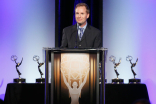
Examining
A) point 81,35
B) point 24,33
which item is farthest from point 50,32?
point 81,35

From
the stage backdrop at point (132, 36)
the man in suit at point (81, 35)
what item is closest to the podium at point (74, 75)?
the man in suit at point (81, 35)

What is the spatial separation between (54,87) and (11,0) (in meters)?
3.25

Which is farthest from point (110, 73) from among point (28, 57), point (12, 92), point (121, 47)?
point (12, 92)

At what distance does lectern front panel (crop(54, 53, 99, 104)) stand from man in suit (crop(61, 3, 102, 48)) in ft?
0.96

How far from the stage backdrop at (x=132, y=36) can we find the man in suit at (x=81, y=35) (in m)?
2.22

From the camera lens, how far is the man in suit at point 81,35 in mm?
1971

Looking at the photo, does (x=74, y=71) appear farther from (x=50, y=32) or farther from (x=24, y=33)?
(x=24, y=33)

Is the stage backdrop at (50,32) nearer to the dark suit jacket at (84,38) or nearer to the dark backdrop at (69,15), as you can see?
the dark backdrop at (69,15)

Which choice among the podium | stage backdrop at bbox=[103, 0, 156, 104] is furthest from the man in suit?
stage backdrop at bbox=[103, 0, 156, 104]

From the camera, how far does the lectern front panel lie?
165cm

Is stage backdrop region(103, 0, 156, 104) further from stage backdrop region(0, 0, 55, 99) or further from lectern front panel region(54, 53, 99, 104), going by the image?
lectern front panel region(54, 53, 99, 104)

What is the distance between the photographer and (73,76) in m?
1.65

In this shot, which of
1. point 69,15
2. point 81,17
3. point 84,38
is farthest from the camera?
point 69,15

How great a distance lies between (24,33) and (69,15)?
99 centimetres
